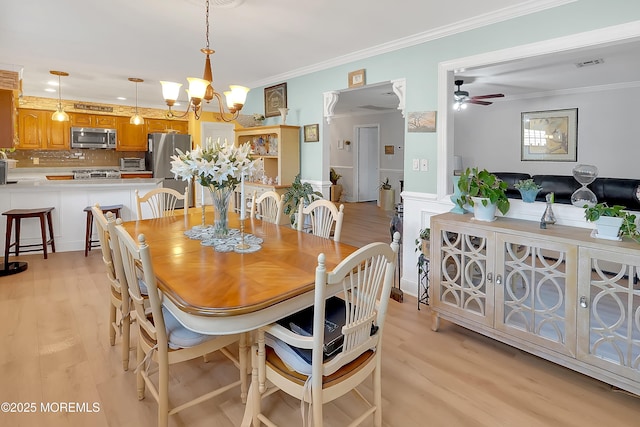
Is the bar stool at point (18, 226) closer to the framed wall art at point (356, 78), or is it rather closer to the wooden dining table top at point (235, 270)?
the wooden dining table top at point (235, 270)

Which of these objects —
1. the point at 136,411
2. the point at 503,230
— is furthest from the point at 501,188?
the point at 136,411

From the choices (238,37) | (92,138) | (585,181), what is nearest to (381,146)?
(238,37)

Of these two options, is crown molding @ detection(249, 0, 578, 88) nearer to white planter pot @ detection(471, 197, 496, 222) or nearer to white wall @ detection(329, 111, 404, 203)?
white planter pot @ detection(471, 197, 496, 222)

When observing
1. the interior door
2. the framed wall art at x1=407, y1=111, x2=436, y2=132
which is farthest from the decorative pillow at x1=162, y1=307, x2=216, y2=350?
the interior door

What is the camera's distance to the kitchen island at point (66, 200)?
4.57 meters

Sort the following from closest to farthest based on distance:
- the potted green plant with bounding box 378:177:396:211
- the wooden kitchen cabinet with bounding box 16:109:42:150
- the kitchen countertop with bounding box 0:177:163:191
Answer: the kitchen countertop with bounding box 0:177:163:191 < the wooden kitchen cabinet with bounding box 16:109:42:150 < the potted green plant with bounding box 378:177:396:211

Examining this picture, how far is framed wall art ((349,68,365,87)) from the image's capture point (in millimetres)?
3771

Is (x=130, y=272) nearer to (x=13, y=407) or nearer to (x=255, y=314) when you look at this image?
(x=255, y=314)

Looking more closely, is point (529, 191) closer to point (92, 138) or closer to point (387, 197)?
point (387, 197)

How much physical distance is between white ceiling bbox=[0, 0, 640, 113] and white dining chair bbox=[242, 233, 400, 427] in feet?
6.88

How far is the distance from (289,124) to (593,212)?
11.9 feet

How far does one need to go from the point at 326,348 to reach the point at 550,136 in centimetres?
642

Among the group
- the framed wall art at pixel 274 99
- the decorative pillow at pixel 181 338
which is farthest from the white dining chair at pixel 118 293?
the framed wall art at pixel 274 99

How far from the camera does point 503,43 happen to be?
2732 millimetres
